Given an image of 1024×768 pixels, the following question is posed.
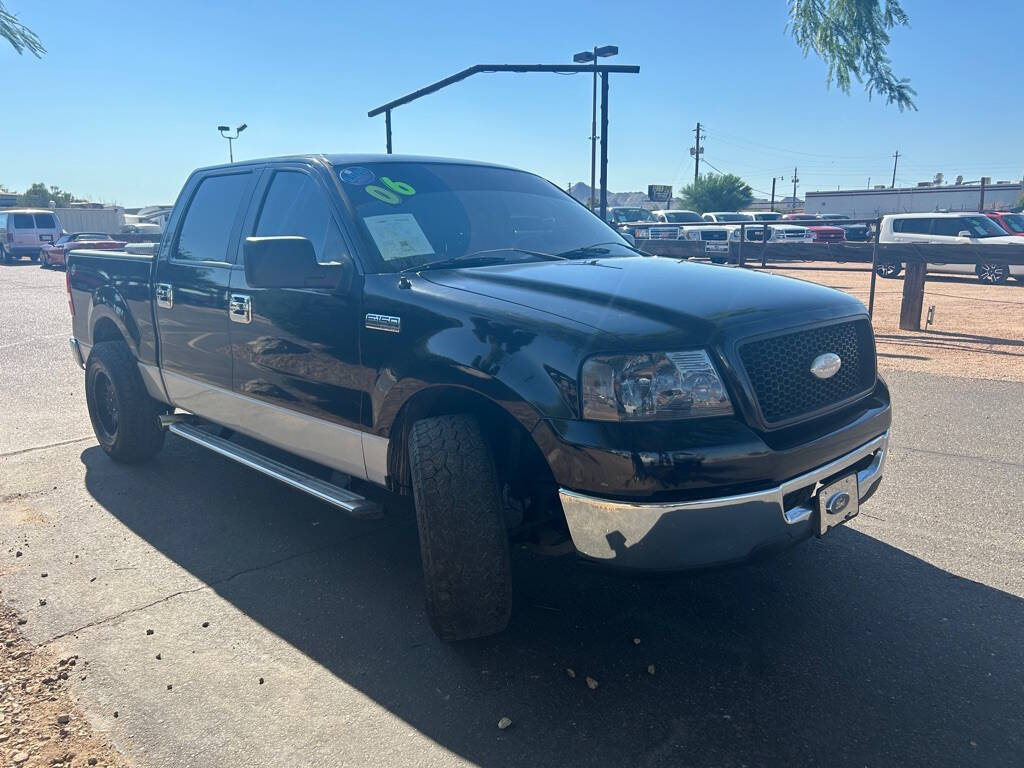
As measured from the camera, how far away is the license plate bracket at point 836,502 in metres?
2.83

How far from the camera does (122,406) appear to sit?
5207 mm

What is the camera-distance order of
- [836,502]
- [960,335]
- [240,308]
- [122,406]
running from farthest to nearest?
[960,335] < [122,406] < [240,308] < [836,502]

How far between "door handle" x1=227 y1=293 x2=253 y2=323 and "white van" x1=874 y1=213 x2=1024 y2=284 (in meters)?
19.5

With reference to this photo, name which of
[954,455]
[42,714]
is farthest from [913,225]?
[42,714]

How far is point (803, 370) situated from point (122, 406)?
4282 mm

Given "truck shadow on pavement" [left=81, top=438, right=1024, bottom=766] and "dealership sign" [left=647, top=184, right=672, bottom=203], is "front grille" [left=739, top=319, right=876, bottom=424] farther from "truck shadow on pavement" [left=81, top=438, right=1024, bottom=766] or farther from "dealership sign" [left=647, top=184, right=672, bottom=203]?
"dealership sign" [left=647, top=184, right=672, bottom=203]

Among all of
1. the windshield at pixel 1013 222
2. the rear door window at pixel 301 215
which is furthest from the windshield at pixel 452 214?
the windshield at pixel 1013 222

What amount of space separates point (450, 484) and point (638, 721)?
1.02 metres

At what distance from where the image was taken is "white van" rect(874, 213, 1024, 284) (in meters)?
20.0

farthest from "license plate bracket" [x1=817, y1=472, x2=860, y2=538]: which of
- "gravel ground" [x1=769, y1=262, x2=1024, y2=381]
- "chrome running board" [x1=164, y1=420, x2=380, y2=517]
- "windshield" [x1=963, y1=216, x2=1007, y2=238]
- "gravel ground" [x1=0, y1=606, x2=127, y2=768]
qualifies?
"windshield" [x1=963, y1=216, x2=1007, y2=238]

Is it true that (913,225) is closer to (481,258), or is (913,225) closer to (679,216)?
(679,216)

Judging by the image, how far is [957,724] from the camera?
Answer: 103 inches

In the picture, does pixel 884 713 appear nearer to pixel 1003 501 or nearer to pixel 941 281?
pixel 1003 501

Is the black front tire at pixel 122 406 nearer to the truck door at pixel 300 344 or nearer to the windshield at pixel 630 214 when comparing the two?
Result: the truck door at pixel 300 344
